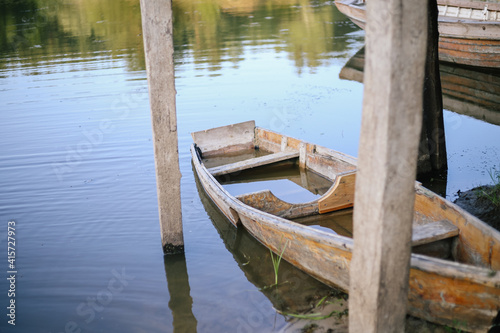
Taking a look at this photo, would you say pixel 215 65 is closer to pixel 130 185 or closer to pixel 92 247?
pixel 130 185

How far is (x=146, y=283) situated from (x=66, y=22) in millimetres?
19276

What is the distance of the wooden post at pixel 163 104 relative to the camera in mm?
4375

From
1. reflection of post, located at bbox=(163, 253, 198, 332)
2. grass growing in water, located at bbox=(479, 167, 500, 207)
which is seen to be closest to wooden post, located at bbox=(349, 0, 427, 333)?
reflection of post, located at bbox=(163, 253, 198, 332)

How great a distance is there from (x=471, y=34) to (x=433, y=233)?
864 centimetres

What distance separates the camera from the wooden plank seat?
6742 millimetres

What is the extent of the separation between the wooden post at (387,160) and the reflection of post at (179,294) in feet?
6.17

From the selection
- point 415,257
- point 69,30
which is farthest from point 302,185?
point 69,30

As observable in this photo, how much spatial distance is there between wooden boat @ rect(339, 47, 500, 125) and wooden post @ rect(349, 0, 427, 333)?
6985mm

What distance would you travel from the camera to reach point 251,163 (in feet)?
22.7

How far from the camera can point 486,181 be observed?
640 cm

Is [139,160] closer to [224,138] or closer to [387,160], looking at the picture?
[224,138]

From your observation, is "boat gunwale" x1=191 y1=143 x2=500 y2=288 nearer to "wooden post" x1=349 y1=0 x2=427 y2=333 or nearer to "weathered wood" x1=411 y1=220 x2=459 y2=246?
"weathered wood" x1=411 y1=220 x2=459 y2=246

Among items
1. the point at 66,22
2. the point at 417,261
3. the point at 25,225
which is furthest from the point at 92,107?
the point at 66,22

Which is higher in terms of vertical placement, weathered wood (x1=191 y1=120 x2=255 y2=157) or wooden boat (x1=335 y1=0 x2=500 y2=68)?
wooden boat (x1=335 y1=0 x2=500 y2=68)
